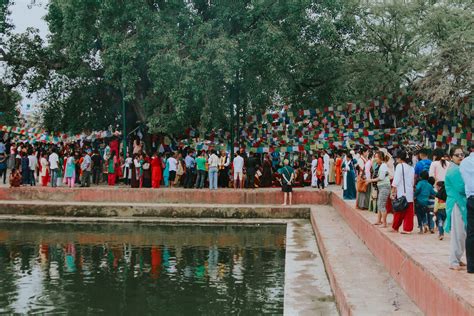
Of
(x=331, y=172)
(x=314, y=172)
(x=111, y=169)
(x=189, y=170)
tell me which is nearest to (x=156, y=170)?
(x=189, y=170)

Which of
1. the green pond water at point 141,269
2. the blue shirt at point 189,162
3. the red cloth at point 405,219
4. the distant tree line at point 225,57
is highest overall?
the distant tree line at point 225,57

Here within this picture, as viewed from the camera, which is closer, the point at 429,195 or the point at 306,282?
the point at 306,282

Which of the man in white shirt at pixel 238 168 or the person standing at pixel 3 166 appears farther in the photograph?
the person standing at pixel 3 166

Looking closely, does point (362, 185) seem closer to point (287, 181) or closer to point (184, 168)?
point (287, 181)

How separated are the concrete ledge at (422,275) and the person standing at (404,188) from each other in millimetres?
362

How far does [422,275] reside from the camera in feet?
22.8

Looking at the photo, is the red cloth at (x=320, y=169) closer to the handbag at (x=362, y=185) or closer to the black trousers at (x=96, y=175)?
the black trousers at (x=96, y=175)

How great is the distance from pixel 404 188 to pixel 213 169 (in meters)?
12.9

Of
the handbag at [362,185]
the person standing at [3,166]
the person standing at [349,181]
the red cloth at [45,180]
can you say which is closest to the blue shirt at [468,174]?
the handbag at [362,185]

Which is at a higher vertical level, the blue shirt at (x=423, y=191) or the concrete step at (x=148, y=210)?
the blue shirt at (x=423, y=191)

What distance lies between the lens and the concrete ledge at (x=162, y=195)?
21.3 meters

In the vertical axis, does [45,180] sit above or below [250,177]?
below

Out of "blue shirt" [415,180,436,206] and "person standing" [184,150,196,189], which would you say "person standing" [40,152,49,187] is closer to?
"person standing" [184,150,196,189]

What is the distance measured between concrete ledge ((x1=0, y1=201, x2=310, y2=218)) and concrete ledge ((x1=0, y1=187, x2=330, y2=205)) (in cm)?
58
